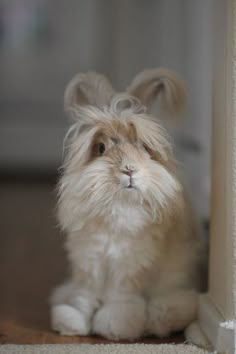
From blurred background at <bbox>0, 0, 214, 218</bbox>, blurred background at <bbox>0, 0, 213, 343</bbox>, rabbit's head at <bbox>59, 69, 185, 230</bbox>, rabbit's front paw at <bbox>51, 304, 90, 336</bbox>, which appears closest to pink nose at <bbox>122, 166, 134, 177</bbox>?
rabbit's head at <bbox>59, 69, 185, 230</bbox>

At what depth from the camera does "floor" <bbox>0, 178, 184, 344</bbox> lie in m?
1.07

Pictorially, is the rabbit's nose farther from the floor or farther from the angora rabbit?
the floor

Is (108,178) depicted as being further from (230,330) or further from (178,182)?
(230,330)

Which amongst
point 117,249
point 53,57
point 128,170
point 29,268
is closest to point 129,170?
point 128,170

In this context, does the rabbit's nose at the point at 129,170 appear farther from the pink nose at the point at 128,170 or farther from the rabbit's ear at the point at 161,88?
the rabbit's ear at the point at 161,88

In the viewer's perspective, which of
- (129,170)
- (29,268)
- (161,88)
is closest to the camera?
(129,170)

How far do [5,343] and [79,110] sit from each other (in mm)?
471

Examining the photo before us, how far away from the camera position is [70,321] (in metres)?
1.04

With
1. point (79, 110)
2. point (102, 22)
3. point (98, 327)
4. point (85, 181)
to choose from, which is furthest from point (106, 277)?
point (102, 22)

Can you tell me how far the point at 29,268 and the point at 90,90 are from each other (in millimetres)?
671

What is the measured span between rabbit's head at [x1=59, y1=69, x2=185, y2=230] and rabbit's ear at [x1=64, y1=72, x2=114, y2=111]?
0.02m

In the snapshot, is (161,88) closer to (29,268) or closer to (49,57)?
(29,268)

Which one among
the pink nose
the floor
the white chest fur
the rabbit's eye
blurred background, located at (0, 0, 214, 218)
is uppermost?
blurred background, located at (0, 0, 214, 218)

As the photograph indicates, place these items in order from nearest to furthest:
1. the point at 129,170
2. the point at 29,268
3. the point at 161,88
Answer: the point at 129,170 → the point at 161,88 → the point at 29,268
